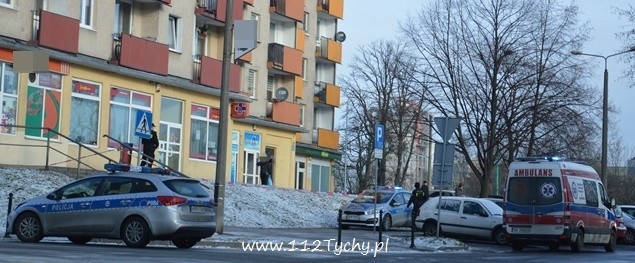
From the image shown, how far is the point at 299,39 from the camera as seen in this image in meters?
54.8

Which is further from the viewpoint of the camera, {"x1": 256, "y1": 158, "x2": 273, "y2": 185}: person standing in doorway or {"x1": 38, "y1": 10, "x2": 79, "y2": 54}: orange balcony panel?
{"x1": 256, "y1": 158, "x2": 273, "y2": 185}: person standing in doorway

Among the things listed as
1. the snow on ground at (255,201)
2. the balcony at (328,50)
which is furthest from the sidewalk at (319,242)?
the balcony at (328,50)

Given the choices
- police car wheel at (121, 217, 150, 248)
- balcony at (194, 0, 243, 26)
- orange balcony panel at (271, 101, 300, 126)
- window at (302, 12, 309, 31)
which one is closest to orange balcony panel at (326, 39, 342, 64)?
window at (302, 12, 309, 31)

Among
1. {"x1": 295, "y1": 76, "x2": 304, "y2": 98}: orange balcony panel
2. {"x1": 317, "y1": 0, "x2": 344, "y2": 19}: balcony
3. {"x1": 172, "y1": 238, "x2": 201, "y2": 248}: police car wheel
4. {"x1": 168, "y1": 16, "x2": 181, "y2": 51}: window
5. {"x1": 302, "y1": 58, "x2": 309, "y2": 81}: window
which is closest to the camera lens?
{"x1": 172, "y1": 238, "x2": 201, "y2": 248}: police car wheel

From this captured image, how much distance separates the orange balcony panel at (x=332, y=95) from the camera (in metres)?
61.5

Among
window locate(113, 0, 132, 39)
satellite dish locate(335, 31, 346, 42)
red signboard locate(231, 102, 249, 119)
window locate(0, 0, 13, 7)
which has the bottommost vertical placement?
red signboard locate(231, 102, 249, 119)

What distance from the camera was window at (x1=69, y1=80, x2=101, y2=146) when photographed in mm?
33688

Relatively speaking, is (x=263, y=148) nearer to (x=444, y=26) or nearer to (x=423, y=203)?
(x=444, y=26)

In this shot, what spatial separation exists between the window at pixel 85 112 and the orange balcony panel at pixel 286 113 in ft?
54.0

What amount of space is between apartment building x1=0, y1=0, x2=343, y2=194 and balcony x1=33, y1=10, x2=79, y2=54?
0.03m

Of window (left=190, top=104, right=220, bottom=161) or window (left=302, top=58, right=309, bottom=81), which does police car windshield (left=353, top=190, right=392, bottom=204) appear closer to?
window (left=190, top=104, right=220, bottom=161)

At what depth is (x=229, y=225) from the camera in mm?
31562

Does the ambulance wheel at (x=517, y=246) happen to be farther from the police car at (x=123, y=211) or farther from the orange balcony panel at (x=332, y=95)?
the orange balcony panel at (x=332, y=95)

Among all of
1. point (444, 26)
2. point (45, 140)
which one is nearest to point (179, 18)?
point (45, 140)
